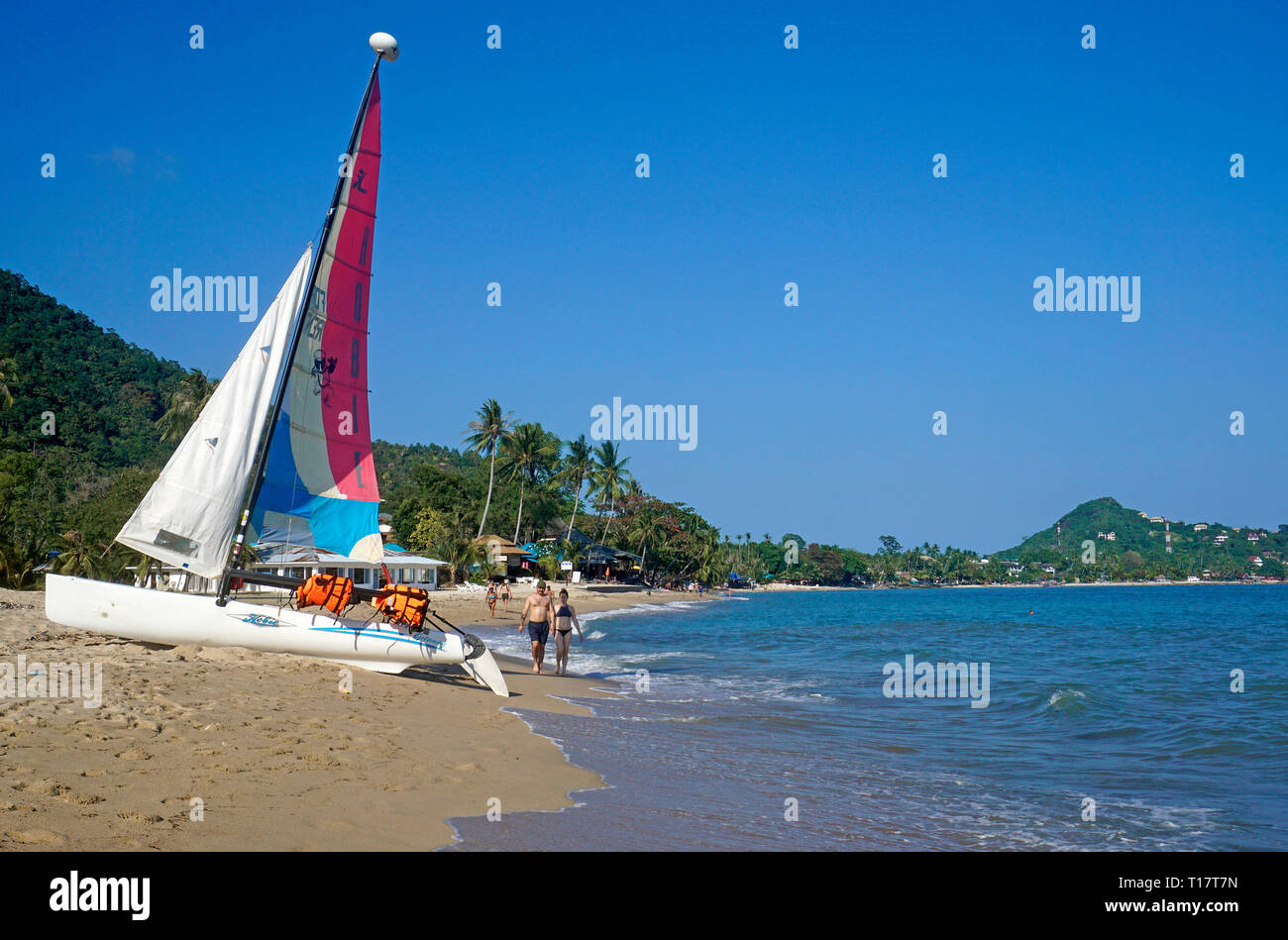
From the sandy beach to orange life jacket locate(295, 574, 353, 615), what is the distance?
3.32 feet

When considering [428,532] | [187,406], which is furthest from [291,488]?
[428,532]

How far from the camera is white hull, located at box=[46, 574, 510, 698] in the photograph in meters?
11.3

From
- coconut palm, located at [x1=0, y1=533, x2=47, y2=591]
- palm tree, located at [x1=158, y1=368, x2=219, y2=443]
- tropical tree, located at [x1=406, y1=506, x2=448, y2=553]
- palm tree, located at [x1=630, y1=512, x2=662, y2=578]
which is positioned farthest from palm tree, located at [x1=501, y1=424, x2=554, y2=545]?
coconut palm, located at [x1=0, y1=533, x2=47, y2=591]

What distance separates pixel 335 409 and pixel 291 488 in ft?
Result: 4.53

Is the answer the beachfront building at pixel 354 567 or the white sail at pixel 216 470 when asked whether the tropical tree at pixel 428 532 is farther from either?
the white sail at pixel 216 470

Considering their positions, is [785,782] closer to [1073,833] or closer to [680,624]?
[1073,833]

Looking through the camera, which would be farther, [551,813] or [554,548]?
[554,548]

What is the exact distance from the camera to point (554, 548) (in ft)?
225

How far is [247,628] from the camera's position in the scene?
470 inches

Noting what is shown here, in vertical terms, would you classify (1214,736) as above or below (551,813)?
below

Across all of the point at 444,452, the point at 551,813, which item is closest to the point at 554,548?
the point at 551,813
